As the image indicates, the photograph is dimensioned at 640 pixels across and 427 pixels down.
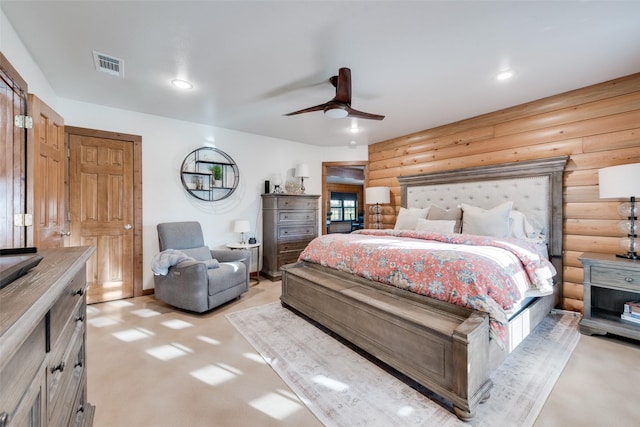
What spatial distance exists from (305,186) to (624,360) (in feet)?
14.9

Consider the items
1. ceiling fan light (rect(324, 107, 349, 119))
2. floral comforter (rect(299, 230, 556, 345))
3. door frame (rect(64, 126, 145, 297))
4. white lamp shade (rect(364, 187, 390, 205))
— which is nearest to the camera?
floral comforter (rect(299, 230, 556, 345))

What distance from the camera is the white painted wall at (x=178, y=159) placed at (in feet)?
11.2

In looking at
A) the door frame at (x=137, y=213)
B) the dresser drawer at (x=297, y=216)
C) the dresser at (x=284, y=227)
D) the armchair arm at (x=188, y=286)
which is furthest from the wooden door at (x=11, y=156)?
the dresser drawer at (x=297, y=216)

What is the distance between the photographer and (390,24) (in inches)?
78.0

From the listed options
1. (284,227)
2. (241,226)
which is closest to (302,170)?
(284,227)

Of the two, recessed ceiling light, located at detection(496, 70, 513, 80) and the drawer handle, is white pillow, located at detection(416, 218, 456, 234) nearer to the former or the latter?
recessed ceiling light, located at detection(496, 70, 513, 80)

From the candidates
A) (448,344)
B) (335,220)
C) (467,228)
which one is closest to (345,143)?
(467,228)

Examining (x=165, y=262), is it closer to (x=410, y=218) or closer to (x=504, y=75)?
(x=410, y=218)

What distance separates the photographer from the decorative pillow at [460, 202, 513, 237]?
119 inches

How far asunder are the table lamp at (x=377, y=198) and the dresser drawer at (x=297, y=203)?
3.12 feet

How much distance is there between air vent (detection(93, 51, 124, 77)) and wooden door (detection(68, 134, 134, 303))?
1231 millimetres

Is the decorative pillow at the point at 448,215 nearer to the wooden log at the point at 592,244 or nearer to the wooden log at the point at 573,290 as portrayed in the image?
the wooden log at the point at 592,244

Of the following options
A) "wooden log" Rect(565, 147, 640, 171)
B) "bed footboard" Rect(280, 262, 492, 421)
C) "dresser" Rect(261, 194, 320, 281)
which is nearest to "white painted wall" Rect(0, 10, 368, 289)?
"dresser" Rect(261, 194, 320, 281)

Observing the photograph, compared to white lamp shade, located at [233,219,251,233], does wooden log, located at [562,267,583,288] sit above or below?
below
